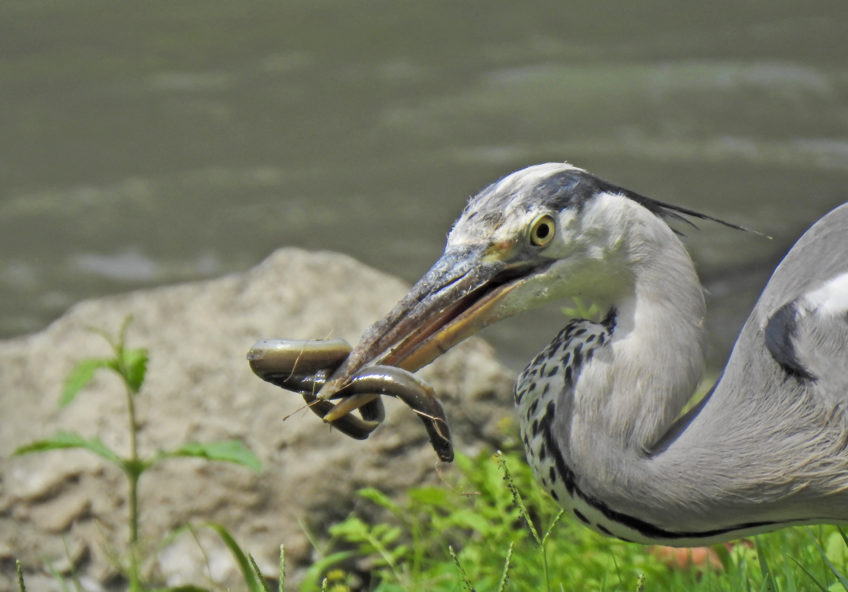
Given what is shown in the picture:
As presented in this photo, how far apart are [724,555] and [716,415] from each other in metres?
0.98

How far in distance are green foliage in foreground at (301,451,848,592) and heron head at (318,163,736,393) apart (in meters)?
0.71

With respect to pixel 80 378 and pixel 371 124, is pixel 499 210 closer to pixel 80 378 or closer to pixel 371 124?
pixel 80 378

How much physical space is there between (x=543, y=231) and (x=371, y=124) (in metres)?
6.89

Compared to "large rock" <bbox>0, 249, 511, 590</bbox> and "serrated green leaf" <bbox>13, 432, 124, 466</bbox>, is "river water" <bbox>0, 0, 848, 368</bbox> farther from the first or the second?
"serrated green leaf" <bbox>13, 432, 124, 466</bbox>

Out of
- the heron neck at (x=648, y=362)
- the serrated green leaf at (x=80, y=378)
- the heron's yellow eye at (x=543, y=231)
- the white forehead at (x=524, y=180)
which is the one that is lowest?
the serrated green leaf at (x=80, y=378)

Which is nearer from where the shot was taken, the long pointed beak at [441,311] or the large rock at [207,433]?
the long pointed beak at [441,311]

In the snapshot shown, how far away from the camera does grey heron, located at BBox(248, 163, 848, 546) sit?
9.86ft

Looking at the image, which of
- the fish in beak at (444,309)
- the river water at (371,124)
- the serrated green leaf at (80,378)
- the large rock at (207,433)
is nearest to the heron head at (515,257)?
the fish in beak at (444,309)

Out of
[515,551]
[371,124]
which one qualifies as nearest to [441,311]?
[515,551]

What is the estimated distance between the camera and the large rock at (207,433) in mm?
4469

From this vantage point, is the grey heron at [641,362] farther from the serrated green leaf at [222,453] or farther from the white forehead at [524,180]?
the serrated green leaf at [222,453]

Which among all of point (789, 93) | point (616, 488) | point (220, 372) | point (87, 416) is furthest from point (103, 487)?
point (789, 93)

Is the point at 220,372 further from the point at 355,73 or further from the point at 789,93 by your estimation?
the point at 789,93

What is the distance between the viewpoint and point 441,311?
121 inches
